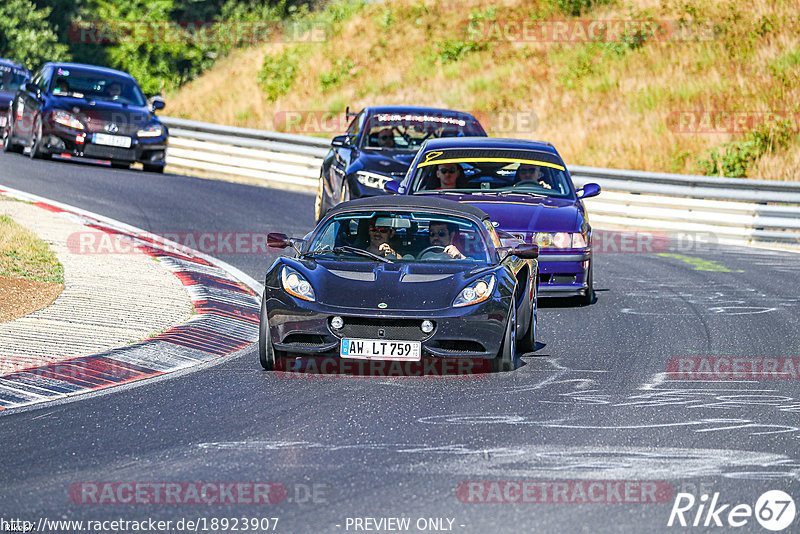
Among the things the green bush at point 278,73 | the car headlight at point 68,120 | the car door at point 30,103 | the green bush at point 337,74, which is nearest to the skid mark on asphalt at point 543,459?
the car headlight at point 68,120

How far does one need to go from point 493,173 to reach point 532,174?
426 mm

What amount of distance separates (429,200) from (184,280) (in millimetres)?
3727

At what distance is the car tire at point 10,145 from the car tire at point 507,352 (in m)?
17.3

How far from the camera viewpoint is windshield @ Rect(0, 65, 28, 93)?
28484 millimetres

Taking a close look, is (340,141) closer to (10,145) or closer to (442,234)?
(442,234)

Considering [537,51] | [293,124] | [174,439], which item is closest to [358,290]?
[174,439]

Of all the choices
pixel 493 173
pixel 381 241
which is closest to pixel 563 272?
pixel 493 173

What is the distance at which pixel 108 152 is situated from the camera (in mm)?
23062

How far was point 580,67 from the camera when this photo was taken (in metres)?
33.5

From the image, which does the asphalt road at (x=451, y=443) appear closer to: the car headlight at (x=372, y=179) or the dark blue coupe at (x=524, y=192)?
the dark blue coupe at (x=524, y=192)

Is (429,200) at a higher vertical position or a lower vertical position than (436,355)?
higher

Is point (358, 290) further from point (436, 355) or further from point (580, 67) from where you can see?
point (580, 67)

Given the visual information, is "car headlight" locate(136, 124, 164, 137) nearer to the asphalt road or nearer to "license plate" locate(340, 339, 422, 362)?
the asphalt road

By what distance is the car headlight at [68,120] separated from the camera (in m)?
22.7
